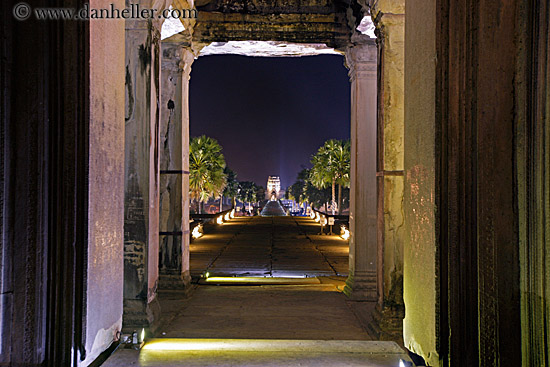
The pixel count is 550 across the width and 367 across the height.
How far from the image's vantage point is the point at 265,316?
24.5ft

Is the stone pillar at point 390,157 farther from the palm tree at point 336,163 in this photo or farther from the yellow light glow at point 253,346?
the palm tree at point 336,163

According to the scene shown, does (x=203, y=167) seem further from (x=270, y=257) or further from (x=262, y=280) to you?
(x=262, y=280)

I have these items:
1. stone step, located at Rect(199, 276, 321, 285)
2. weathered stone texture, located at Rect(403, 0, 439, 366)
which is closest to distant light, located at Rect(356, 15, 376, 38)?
weathered stone texture, located at Rect(403, 0, 439, 366)

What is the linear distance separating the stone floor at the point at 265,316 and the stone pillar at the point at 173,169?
552 millimetres

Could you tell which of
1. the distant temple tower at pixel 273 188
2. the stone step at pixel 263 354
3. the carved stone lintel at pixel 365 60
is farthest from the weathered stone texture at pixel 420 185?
the distant temple tower at pixel 273 188

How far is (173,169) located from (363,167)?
373 centimetres

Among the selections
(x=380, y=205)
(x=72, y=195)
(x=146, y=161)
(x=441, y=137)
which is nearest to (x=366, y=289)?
(x=380, y=205)

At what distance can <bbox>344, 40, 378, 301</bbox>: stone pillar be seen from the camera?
8.85m

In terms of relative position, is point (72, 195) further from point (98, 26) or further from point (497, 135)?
point (497, 135)

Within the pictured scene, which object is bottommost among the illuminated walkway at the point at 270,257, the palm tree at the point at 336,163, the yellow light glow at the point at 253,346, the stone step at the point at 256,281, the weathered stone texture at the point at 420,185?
the illuminated walkway at the point at 270,257

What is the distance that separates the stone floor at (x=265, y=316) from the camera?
3.45 metres

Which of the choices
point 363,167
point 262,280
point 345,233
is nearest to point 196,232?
point 345,233

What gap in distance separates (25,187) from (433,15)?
109 inches

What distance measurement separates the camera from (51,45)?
9.01 feet
